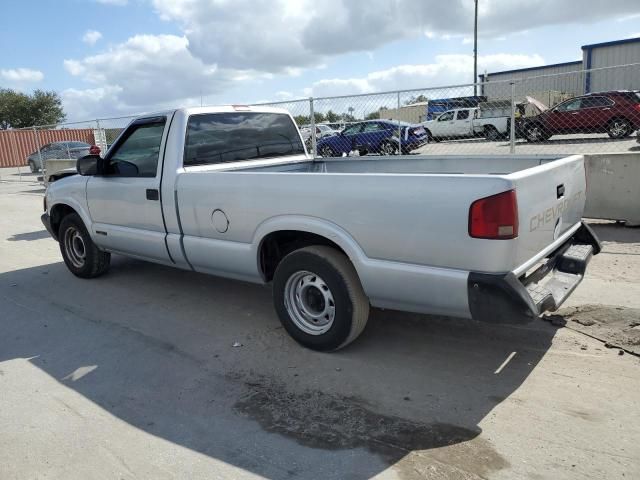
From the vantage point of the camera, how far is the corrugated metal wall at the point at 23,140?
3097 cm

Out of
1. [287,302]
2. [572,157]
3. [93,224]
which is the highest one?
[572,157]

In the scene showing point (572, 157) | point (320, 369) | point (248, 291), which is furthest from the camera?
point (248, 291)

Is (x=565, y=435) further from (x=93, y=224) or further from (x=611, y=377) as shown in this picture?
(x=93, y=224)

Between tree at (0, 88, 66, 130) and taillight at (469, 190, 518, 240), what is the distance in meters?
56.5

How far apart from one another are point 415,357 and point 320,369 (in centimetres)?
73

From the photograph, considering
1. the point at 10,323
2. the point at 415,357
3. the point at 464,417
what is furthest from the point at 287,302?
the point at 10,323

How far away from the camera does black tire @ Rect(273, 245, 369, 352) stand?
371 cm

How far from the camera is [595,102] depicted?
53.1ft

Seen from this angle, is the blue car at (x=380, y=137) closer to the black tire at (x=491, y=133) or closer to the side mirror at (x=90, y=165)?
the black tire at (x=491, y=133)

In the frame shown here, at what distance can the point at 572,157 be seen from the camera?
4.09 metres

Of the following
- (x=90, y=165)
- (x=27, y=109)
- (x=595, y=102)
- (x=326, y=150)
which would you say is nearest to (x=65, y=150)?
(x=326, y=150)

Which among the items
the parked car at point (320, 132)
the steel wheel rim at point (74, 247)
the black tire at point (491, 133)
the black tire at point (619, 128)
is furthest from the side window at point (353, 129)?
the steel wheel rim at point (74, 247)

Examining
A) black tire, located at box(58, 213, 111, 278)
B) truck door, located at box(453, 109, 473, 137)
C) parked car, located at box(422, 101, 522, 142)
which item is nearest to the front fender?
black tire, located at box(58, 213, 111, 278)

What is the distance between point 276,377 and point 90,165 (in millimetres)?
3201
